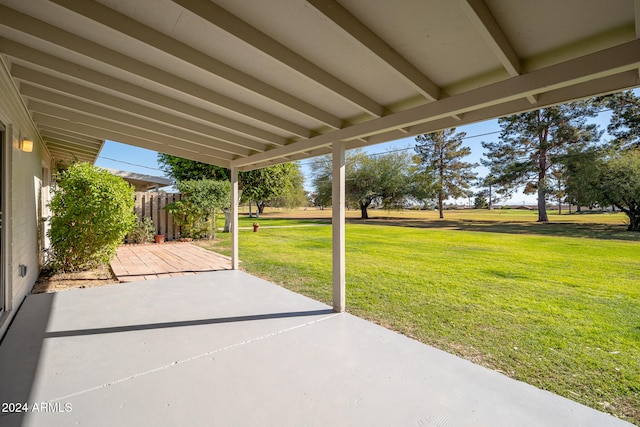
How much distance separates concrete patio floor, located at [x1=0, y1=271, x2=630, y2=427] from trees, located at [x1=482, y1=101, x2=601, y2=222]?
53.6 feet

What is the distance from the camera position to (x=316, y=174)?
94.8ft

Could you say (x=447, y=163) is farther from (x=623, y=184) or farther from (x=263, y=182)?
(x=263, y=182)

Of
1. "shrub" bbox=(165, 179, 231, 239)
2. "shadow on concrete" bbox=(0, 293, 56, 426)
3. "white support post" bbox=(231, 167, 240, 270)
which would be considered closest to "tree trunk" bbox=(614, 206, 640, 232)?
"white support post" bbox=(231, 167, 240, 270)

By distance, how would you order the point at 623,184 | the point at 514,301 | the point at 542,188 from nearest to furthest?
1. the point at 514,301
2. the point at 623,184
3. the point at 542,188

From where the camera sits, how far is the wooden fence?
33.2 ft

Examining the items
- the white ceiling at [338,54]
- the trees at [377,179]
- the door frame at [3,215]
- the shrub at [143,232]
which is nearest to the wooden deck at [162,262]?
the shrub at [143,232]

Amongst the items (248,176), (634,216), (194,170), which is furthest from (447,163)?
(194,170)

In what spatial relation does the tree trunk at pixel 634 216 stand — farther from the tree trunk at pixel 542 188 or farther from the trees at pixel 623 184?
the tree trunk at pixel 542 188

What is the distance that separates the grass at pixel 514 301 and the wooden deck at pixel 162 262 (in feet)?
2.70

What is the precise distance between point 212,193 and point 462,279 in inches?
350

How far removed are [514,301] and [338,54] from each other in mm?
4235

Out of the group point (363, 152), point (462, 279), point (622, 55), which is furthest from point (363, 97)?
point (363, 152)

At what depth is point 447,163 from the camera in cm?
2733

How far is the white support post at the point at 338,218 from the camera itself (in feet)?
12.1
